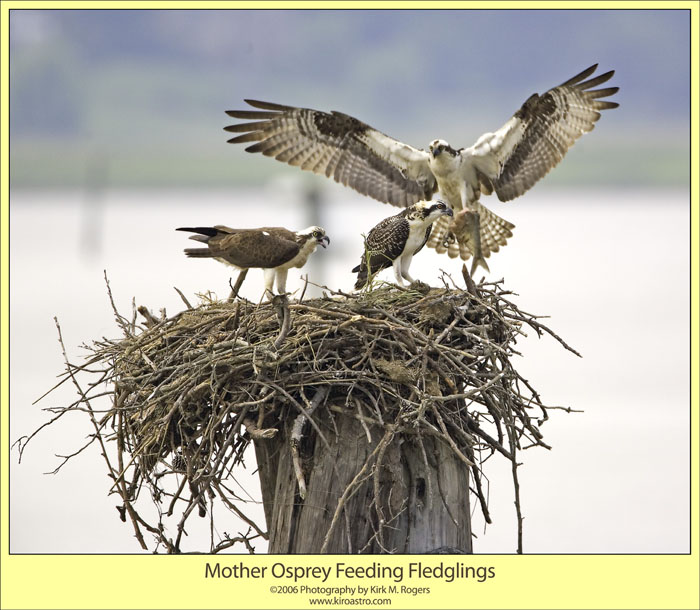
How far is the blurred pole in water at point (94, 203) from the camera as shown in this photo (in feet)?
170

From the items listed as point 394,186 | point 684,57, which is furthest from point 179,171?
point 394,186

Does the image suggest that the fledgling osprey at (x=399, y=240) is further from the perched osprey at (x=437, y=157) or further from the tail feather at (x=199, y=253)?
the tail feather at (x=199, y=253)

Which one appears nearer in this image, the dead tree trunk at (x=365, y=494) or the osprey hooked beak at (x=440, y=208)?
the dead tree trunk at (x=365, y=494)

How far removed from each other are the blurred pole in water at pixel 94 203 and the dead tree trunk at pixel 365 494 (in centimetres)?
4436

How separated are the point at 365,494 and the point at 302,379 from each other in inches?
24.4

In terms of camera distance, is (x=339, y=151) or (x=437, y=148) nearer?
(x=437, y=148)

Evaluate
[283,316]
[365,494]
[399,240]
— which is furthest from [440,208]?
[365,494]

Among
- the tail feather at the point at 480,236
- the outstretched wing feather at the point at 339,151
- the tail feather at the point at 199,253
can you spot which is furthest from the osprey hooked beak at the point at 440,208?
the tail feather at the point at 199,253

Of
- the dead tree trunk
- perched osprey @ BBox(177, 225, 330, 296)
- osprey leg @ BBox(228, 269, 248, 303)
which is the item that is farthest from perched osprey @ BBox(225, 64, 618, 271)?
the dead tree trunk

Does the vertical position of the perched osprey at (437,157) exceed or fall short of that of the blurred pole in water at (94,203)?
it falls short

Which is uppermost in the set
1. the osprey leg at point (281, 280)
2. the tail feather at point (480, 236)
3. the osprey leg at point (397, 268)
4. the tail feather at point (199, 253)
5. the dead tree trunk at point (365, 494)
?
the tail feather at point (480, 236)

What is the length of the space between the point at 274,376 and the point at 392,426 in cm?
63

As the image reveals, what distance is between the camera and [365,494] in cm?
528

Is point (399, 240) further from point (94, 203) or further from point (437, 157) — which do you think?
point (94, 203)
